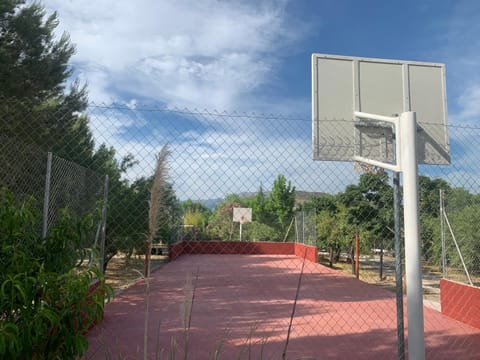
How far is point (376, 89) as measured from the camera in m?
2.61

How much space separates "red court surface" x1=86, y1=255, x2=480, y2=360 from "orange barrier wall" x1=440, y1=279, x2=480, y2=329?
0.43 feet

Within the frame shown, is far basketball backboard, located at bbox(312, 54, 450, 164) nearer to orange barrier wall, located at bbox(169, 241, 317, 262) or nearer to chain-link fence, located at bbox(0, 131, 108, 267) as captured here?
chain-link fence, located at bbox(0, 131, 108, 267)

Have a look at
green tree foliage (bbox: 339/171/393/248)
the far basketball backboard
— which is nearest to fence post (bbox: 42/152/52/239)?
the far basketball backboard

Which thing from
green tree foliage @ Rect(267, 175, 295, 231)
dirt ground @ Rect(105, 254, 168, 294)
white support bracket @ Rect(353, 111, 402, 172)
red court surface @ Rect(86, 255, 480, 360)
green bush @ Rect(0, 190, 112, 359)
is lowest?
dirt ground @ Rect(105, 254, 168, 294)

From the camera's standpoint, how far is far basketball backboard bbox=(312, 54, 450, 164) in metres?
2.56

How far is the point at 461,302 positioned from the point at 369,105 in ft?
13.3

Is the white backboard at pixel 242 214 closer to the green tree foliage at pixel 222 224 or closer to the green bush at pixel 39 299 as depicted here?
the green tree foliage at pixel 222 224

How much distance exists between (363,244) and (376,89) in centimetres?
1194

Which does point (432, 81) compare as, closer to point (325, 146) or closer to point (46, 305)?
point (325, 146)

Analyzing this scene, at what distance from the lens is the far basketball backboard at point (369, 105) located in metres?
2.56

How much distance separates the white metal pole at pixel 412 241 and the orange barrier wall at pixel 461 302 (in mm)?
3331

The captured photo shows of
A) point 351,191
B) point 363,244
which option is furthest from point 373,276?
point 351,191

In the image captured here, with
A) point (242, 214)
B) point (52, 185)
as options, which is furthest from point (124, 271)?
point (52, 185)

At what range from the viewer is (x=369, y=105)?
2.58 m
